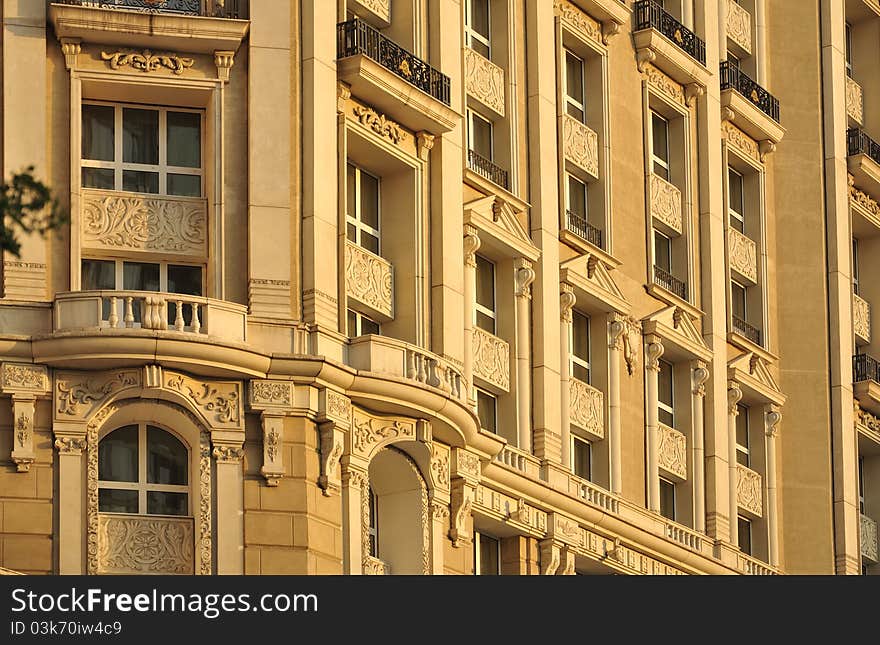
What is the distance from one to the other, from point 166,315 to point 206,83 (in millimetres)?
4695

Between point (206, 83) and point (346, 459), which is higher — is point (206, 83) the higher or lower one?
the higher one

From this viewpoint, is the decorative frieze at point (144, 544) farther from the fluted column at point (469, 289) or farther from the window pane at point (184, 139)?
the fluted column at point (469, 289)

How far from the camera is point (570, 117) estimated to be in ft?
203

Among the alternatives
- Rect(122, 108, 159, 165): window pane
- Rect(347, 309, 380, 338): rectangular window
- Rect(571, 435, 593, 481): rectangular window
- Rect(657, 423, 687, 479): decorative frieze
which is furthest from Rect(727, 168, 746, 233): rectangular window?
Rect(122, 108, 159, 165): window pane

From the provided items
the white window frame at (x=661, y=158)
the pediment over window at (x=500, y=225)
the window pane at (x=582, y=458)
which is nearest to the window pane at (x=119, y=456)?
the pediment over window at (x=500, y=225)

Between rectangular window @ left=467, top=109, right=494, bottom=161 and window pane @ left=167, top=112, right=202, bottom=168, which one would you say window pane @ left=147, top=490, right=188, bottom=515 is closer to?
window pane @ left=167, top=112, right=202, bottom=168

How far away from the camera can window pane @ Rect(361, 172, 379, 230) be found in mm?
53344

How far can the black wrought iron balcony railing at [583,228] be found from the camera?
2420 inches

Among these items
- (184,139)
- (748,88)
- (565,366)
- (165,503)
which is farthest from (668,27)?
(165,503)

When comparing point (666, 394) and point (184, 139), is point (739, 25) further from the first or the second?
point (184, 139)

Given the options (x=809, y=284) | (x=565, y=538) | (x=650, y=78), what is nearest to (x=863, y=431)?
(x=809, y=284)

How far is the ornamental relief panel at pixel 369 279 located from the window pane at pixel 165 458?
14.8 feet

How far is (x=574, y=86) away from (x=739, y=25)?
9683 mm

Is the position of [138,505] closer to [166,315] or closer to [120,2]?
[166,315]
